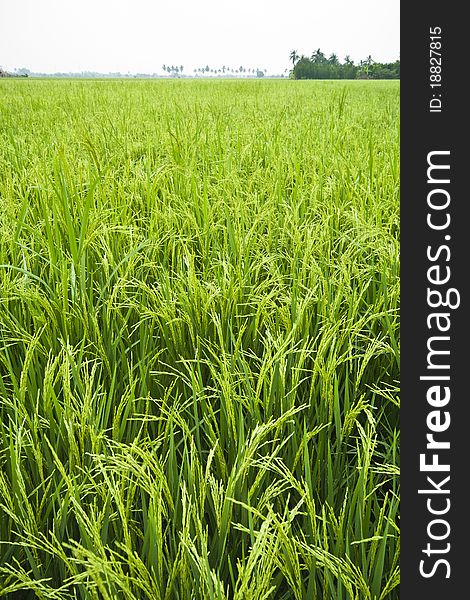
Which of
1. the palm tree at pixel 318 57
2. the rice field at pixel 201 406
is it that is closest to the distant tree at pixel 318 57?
the palm tree at pixel 318 57

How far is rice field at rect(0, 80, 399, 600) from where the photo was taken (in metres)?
0.62

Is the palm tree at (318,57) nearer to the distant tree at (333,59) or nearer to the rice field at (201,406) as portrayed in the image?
the distant tree at (333,59)

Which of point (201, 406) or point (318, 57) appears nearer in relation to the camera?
point (201, 406)

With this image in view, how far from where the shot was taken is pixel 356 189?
5.78ft

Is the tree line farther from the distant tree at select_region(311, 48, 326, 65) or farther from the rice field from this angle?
the rice field

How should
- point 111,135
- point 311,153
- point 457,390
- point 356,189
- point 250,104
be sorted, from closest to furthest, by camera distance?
1. point 457,390
2. point 356,189
3. point 311,153
4. point 111,135
5. point 250,104

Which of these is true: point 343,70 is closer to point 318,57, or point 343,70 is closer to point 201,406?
point 318,57

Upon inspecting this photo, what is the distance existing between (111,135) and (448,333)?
8.37 ft

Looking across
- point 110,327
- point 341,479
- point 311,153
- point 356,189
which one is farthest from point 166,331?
point 311,153

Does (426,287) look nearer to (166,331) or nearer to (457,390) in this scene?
(457,390)

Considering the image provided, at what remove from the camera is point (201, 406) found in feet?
2.84

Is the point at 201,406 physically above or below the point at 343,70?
below

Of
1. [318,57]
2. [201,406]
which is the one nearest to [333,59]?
[318,57]

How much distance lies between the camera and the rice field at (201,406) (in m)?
0.62
